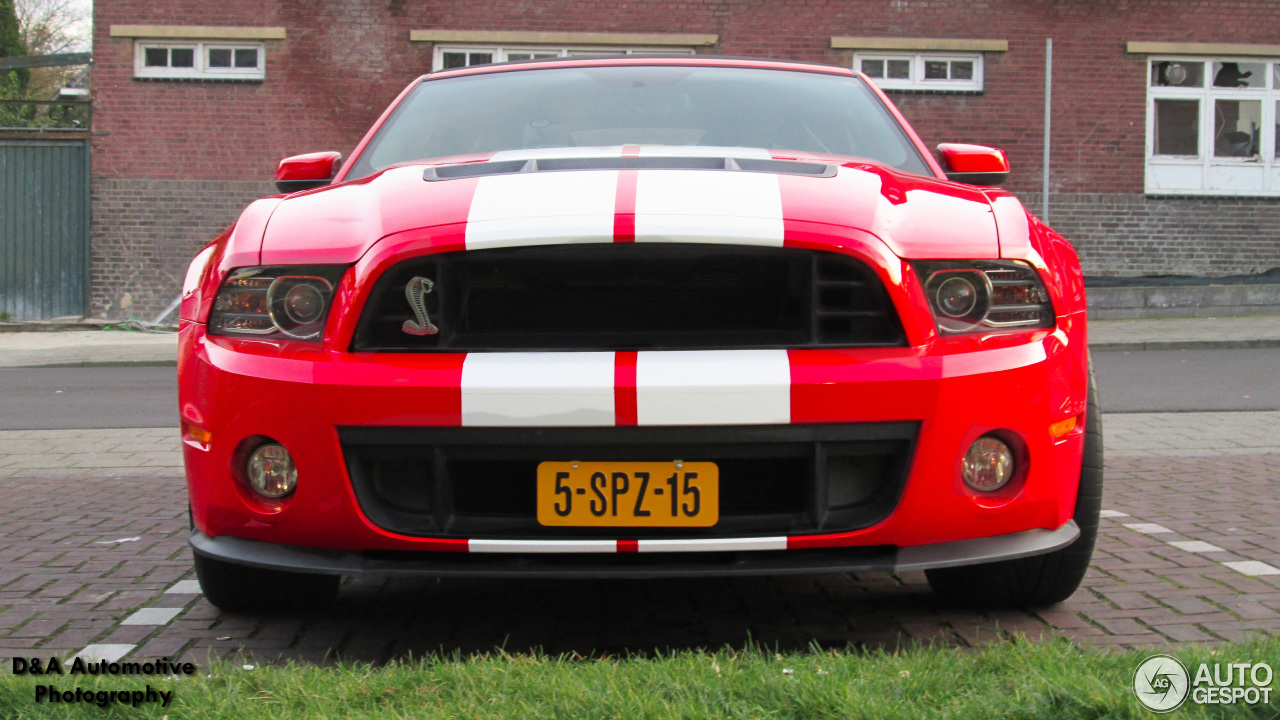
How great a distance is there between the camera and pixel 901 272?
2.50 m

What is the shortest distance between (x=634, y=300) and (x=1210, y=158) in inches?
716

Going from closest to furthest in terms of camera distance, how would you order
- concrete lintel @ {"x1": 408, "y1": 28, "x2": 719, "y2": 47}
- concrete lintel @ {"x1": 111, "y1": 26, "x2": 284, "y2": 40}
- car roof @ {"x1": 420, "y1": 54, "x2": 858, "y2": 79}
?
car roof @ {"x1": 420, "y1": 54, "x2": 858, "y2": 79} < concrete lintel @ {"x1": 111, "y1": 26, "x2": 284, "y2": 40} < concrete lintel @ {"x1": 408, "y1": 28, "x2": 719, "y2": 47}

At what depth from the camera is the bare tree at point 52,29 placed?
3117 centimetres

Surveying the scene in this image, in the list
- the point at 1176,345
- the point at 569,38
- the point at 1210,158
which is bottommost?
the point at 1176,345

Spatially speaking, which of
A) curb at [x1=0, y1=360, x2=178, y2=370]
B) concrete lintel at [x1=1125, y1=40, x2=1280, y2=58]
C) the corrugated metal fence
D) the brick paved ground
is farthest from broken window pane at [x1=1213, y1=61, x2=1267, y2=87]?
the corrugated metal fence

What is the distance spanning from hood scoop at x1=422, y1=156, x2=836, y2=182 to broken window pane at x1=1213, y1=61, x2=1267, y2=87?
1789 centimetres

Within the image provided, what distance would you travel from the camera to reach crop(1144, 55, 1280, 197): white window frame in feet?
59.1

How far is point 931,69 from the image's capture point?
1756 cm

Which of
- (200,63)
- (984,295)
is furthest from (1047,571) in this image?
(200,63)

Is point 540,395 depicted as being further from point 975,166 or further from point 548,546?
point 975,166

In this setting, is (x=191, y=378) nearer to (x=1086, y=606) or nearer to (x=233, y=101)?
(x=1086, y=606)

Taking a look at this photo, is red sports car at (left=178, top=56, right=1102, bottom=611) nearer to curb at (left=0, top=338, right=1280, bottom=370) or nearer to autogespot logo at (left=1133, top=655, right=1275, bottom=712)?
autogespot logo at (left=1133, top=655, right=1275, bottom=712)

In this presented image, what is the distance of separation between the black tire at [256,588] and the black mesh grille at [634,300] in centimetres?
85

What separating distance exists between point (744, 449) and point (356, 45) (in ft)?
51.6
